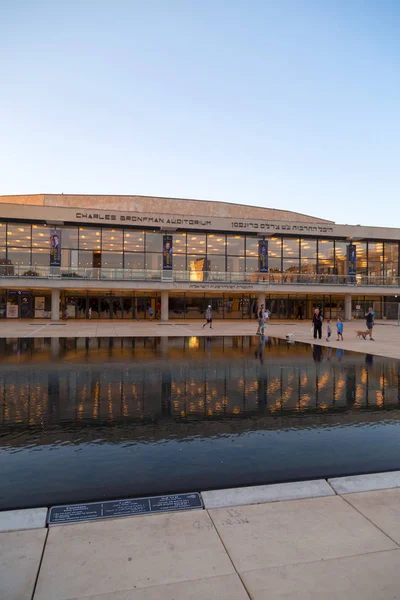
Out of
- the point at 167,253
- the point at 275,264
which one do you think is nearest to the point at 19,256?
the point at 167,253

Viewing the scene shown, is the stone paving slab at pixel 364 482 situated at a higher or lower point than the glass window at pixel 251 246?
lower

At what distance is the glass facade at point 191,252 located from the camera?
39.2 metres

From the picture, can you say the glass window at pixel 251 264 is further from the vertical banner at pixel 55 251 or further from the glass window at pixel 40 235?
the glass window at pixel 40 235

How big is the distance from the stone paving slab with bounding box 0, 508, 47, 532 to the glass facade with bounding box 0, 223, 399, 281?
32.9 meters

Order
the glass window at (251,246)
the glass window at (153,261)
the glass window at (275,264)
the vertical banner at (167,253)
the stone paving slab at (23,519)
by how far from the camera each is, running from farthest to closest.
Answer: the glass window at (275,264) < the glass window at (251,246) < the glass window at (153,261) < the vertical banner at (167,253) < the stone paving slab at (23,519)

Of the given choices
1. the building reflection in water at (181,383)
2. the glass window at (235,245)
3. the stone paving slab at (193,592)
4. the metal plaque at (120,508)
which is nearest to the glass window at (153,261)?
the glass window at (235,245)

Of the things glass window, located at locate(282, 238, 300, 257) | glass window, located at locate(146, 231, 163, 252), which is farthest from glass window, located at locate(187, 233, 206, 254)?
glass window, located at locate(282, 238, 300, 257)

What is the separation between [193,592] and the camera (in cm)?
296

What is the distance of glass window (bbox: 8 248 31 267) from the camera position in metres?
38.8

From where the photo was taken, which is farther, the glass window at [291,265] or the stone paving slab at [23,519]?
the glass window at [291,265]

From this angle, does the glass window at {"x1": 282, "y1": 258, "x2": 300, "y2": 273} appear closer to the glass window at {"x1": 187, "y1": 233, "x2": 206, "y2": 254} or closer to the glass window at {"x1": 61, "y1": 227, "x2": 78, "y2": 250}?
the glass window at {"x1": 187, "y1": 233, "x2": 206, "y2": 254}

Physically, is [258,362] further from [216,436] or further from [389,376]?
[216,436]

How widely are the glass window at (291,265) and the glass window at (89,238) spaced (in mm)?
20169

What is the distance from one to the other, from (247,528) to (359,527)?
1080mm
